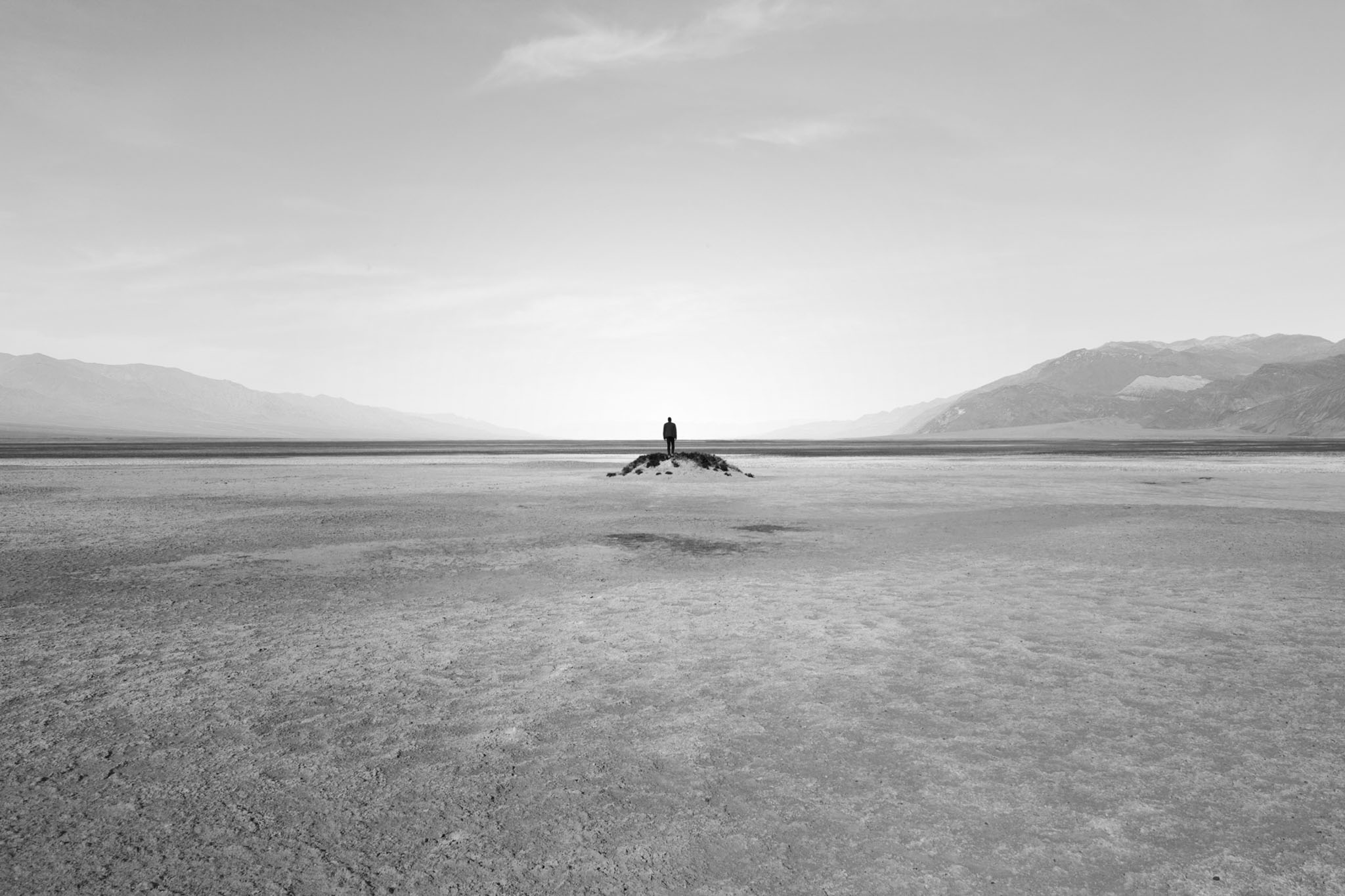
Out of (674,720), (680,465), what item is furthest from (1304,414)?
(674,720)

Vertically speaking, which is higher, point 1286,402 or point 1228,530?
point 1286,402

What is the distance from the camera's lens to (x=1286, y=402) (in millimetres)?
153625

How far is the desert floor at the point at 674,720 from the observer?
10.1 feet

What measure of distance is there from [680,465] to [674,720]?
24.5m

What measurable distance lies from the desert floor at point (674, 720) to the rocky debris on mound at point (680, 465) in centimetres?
1717

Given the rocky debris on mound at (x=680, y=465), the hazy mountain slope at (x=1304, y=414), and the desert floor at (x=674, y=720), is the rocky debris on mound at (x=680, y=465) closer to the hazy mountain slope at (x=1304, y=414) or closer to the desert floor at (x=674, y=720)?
the desert floor at (x=674, y=720)

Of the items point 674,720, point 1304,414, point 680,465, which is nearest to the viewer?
point 674,720

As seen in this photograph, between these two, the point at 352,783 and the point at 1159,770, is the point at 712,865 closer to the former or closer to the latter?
the point at 352,783

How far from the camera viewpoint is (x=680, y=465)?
2903cm

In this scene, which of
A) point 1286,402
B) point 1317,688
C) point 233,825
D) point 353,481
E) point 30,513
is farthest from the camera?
point 1286,402

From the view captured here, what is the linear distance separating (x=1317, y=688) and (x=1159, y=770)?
82.9 inches

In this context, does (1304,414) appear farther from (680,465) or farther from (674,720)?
(674,720)

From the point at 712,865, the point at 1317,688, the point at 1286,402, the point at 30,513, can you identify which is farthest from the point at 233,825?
the point at 1286,402

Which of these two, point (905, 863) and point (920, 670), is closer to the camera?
point (905, 863)
